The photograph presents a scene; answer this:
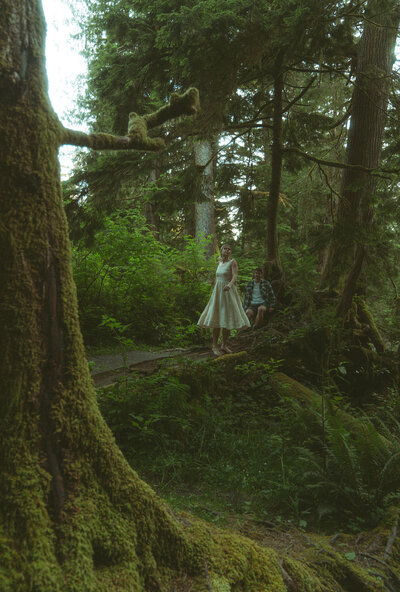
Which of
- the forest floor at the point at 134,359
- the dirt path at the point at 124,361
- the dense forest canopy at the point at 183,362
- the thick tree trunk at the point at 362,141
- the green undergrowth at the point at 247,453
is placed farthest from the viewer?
the thick tree trunk at the point at 362,141

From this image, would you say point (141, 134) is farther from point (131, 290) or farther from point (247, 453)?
point (131, 290)

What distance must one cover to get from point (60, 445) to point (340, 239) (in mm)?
7473

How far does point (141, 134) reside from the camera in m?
2.58

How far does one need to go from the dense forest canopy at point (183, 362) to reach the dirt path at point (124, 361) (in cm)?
35

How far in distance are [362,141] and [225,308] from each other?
546 centimetres

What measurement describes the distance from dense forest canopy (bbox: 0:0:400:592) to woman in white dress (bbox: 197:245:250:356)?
0.71m

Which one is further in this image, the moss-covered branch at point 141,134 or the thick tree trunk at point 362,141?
the thick tree trunk at point 362,141

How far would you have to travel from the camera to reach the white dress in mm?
8805

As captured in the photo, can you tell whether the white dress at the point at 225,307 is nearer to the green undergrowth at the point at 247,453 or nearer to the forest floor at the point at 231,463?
the forest floor at the point at 231,463

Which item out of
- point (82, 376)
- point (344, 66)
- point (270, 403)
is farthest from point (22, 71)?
point (344, 66)

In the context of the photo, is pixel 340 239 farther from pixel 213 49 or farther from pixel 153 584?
pixel 153 584

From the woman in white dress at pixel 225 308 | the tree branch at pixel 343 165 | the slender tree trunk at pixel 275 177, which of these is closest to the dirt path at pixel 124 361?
the woman in white dress at pixel 225 308

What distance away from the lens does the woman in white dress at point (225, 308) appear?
8.78 meters

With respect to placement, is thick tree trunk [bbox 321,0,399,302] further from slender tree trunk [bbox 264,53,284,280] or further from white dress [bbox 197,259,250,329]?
white dress [bbox 197,259,250,329]
